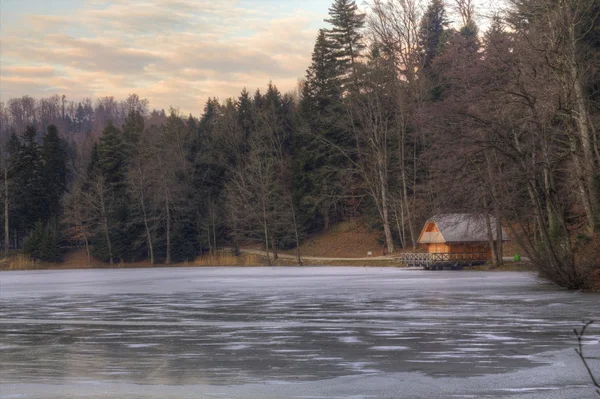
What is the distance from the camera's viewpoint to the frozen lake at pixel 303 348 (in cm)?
1175

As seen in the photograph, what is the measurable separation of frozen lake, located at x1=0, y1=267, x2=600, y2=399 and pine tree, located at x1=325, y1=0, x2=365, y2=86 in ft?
207

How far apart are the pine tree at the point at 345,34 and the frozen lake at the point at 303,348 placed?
207ft

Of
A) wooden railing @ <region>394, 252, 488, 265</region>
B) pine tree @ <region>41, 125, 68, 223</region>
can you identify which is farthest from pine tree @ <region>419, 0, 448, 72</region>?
pine tree @ <region>41, 125, 68, 223</region>

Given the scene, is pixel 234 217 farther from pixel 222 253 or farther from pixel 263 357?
pixel 263 357

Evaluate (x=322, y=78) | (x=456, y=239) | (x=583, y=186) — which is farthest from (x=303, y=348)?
(x=322, y=78)

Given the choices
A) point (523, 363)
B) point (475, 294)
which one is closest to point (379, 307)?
point (475, 294)

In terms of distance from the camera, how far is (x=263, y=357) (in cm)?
1510

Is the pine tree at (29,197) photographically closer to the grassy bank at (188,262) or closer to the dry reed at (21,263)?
the grassy bank at (188,262)

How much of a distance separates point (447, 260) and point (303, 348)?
165 feet

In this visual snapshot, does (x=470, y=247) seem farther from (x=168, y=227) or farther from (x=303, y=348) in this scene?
(x=303, y=348)

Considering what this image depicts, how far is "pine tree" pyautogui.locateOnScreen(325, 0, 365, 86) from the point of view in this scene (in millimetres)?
90438

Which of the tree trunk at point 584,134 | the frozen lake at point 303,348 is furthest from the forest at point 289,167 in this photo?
the frozen lake at point 303,348

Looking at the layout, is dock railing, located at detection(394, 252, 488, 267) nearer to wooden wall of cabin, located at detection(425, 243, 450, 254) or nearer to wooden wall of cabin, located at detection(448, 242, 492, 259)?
wooden wall of cabin, located at detection(448, 242, 492, 259)

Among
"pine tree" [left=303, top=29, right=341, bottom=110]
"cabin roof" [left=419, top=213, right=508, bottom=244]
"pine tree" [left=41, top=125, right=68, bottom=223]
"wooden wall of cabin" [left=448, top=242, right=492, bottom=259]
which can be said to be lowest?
"wooden wall of cabin" [left=448, top=242, right=492, bottom=259]
